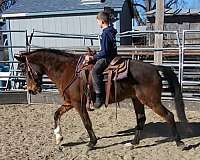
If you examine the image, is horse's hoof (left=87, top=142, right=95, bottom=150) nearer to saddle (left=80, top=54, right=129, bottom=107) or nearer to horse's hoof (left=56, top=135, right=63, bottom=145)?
horse's hoof (left=56, top=135, right=63, bottom=145)

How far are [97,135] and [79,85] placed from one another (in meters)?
1.20

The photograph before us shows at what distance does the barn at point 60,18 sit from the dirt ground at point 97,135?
8848mm

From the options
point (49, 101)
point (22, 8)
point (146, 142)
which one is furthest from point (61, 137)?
point (22, 8)

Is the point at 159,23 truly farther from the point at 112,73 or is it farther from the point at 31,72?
the point at 31,72

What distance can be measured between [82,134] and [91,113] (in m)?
1.65

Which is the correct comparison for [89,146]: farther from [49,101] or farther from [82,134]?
[49,101]

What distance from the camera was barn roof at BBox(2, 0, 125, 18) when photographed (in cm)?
1717

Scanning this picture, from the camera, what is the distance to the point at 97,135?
677 cm

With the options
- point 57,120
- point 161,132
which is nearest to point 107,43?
point 57,120

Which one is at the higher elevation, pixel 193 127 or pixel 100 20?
pixel 100 20

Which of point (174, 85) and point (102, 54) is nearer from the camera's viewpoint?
point (102, 54)

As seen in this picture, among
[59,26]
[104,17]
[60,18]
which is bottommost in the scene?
[59,26]

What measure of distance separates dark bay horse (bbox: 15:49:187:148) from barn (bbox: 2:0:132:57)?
10822mm

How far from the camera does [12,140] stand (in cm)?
649
